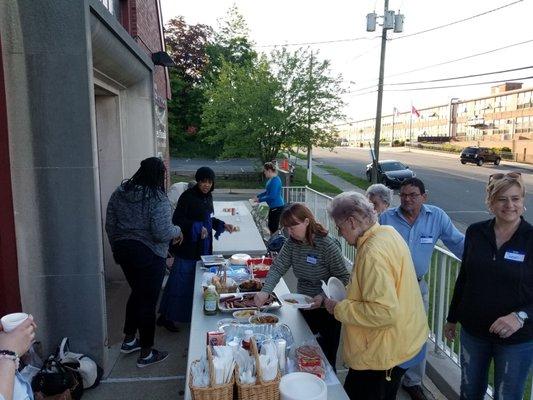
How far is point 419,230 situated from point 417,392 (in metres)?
1.33

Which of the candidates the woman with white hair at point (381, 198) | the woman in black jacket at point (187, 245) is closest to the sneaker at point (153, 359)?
the woman in black jacket at point (187, 245)

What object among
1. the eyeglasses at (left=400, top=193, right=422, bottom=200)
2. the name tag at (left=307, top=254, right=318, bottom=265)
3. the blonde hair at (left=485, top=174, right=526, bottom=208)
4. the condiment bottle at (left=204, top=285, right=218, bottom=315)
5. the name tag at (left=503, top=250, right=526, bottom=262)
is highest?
the blonde hair at (left=485, top=174, right=526, bottom=208)

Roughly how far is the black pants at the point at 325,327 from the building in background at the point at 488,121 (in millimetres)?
36673

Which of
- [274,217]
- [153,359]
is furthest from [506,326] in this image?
[274,217]

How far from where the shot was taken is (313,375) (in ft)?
6.79

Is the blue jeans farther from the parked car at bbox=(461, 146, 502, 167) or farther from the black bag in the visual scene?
the parked car at bbox=(461, 146, 502, 167)

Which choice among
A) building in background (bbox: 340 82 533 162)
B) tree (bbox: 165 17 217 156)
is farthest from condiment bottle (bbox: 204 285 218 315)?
building in background (bbox: 340 82 533 162)

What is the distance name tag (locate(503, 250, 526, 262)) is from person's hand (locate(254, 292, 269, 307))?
1657 mm

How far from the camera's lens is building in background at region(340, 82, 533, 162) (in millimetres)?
51166

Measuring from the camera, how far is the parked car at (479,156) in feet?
124

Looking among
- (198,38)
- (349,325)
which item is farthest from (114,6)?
(198,38)

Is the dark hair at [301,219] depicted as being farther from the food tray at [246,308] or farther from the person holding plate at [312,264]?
the food tray at [246,308]

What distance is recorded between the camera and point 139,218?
3.71 meters

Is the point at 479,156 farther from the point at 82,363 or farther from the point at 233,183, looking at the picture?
the point at 82,363
